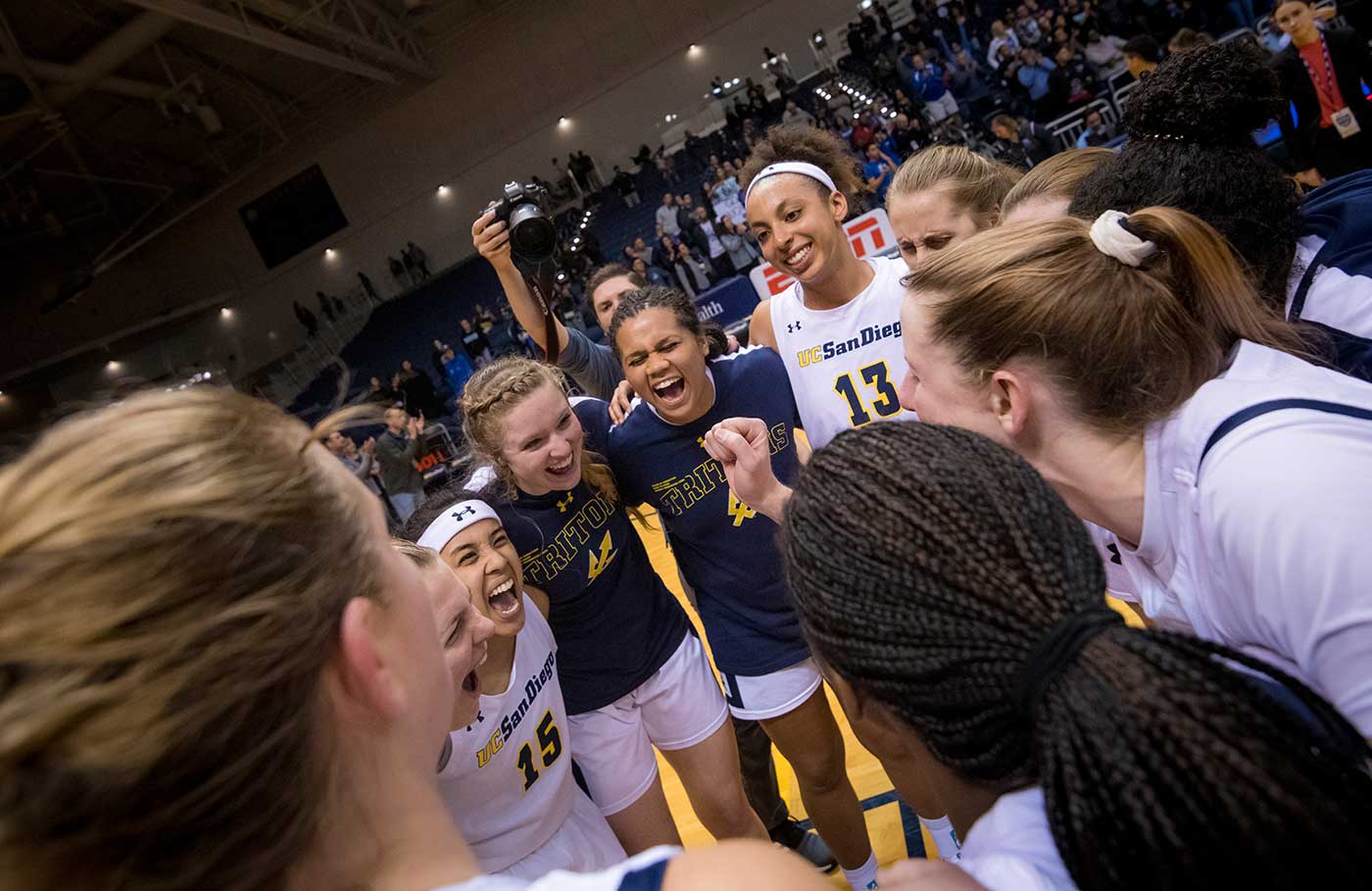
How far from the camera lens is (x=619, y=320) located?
2723 millimetres

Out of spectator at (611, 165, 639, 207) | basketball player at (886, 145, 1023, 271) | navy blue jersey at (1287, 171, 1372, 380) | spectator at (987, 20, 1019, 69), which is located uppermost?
spectator at (611, 165, 639, 207)

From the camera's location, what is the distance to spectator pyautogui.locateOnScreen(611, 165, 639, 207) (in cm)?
1853

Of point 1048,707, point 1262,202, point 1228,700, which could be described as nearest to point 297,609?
point 1048,707

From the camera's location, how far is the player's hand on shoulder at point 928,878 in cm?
79

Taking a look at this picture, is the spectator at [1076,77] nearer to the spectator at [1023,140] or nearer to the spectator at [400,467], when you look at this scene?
the spectator at [1023,140]

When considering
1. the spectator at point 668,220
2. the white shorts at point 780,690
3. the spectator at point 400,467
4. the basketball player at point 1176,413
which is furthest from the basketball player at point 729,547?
the spectator at point 668,220

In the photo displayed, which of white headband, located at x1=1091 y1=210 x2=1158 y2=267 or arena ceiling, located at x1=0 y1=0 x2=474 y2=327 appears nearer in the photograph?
white headband, located at x1=1091 y1=210 x2=1158 y2=267

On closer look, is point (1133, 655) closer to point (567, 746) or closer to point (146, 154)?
point (567, 746)

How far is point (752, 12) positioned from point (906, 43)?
6.84 meters

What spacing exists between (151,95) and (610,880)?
66.5 feet

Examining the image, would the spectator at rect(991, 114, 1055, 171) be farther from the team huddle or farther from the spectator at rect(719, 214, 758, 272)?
the team huddle

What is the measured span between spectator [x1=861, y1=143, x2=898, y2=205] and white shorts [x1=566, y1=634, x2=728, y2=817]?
955 centimetres

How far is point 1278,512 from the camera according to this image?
40.8 inches

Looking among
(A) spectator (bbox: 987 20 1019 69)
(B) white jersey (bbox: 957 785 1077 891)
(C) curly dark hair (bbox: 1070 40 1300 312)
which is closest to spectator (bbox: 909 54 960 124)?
(A) spectator (bbox: 987 20 1019 69)
